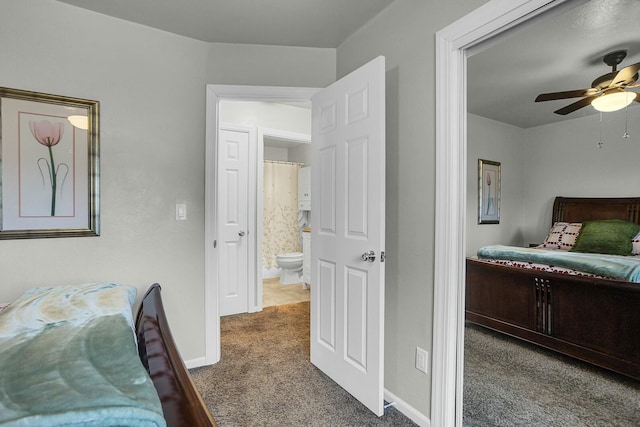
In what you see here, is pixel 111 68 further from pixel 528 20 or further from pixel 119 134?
pixel 528 20

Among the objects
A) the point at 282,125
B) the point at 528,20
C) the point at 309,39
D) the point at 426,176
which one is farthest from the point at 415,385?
the point at 282,125

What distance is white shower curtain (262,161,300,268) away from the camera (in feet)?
17.3

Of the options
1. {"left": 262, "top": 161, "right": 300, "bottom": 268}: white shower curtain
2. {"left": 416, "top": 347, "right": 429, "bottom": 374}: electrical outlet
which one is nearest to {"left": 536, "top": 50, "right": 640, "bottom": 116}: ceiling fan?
{"left": 416, "top": 347, "right": 429, "bottom": 374}: electrical outlet

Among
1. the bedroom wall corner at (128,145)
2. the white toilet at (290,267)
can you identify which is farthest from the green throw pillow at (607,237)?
the bedroom wall corner at (128,145)

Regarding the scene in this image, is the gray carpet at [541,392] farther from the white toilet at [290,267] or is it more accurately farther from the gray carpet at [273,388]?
the white toilet at [290,267]

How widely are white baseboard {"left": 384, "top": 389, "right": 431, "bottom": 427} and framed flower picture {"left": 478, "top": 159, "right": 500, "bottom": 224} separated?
2.69 metres

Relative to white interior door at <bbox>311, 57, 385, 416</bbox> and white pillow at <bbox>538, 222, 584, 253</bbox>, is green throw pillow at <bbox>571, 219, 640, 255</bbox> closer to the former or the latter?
white pillow at <bbox>538, 222, 584, 253</bbox>

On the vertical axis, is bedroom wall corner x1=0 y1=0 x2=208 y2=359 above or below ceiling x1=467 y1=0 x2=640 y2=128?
below

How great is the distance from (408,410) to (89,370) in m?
1.69

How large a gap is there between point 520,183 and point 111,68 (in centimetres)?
462

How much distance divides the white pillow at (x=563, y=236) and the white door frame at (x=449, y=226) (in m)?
2.72

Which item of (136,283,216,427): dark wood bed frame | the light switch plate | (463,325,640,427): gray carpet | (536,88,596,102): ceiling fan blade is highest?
(536,88,596,102): ceiling fan blade

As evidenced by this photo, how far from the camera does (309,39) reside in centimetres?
235

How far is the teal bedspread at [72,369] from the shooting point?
0.58 meters
